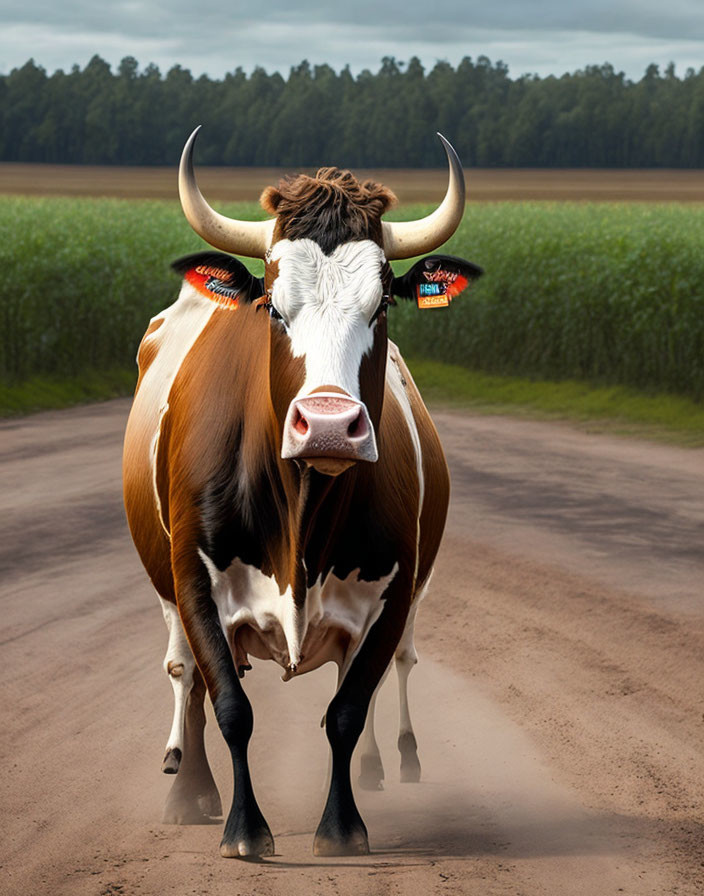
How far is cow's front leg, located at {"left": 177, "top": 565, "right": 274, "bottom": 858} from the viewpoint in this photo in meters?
5.64

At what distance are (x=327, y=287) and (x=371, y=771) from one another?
2.86 meters

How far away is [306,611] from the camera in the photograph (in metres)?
5.59

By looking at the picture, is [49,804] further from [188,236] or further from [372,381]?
[188,236]

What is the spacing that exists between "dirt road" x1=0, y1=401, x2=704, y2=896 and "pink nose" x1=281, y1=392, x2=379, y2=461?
173cm

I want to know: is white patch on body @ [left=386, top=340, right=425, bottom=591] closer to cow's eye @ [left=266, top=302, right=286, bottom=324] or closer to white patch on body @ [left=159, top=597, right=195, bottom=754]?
cow's eye @ [left=266, top=302, right=286, bottom=324]

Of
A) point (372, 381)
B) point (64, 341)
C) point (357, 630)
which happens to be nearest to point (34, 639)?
point (357, 630)

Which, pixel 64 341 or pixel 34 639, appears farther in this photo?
pixel 64 341

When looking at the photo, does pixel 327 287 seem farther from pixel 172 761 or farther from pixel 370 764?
pixel 370 764

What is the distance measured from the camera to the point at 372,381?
533 centimetres

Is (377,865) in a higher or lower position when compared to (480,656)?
higher

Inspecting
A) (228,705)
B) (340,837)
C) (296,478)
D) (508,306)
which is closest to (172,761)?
(228,705)

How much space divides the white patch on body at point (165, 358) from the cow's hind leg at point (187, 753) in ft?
2.18

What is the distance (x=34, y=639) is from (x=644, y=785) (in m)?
4.41

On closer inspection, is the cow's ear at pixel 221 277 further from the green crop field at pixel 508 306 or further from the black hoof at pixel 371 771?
the green crop field at pixel 508 306
